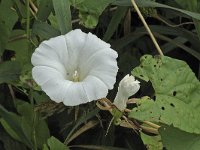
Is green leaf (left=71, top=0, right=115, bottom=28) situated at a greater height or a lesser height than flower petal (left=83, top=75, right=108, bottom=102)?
greater

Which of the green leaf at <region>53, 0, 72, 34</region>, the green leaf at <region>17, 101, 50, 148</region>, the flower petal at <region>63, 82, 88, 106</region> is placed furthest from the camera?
the green leaf at <region>17, 101, 50, 148</region>

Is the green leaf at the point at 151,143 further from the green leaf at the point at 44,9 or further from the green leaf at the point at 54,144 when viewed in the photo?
the green leaf at the point at 44,9

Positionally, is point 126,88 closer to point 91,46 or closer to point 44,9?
point 91,46

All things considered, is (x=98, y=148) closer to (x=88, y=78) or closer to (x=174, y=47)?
(x=88, y=78)

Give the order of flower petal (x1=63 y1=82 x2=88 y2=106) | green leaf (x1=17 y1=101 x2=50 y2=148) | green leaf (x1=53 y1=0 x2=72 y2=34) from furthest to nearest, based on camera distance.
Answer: green leaf (x1=17 y1=101 x2=50 y2=148) < green leaf (x1=53 y1=0 x2=72 y2=34) < flower petal (x1=63 y1=82 x2=88 y2=106)

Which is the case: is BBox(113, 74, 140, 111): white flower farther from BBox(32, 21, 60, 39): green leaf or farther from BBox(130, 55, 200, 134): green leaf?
BBox(32, 21, 60, 39): green leaf

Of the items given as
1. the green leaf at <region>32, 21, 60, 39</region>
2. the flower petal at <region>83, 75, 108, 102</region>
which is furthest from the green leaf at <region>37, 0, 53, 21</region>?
the flower petal at <region>83, 75, 108, 102</region>
